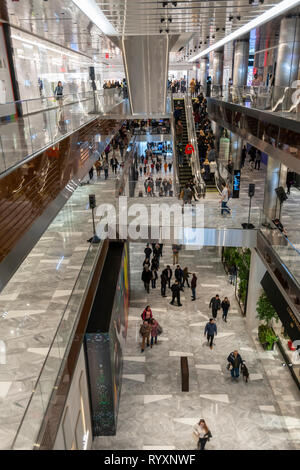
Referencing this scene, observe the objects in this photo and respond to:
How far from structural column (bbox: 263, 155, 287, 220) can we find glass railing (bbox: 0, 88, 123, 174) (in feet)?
24.9

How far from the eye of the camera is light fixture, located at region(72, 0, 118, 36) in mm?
10059

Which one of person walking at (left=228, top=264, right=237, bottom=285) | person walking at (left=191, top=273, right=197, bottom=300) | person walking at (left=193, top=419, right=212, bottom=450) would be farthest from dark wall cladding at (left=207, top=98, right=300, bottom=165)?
person walking at (left=193, top=419, right=212, bottom=450)

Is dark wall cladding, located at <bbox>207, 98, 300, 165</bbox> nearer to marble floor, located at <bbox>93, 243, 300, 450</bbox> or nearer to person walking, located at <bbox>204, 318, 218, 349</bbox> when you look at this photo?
person walking, located at <bbox>204, 318, 218, 349</bbox>

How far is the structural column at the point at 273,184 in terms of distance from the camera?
15484 mm

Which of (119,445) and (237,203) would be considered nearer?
(119,445)

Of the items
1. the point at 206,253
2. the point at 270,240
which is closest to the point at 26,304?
the point at 270,240

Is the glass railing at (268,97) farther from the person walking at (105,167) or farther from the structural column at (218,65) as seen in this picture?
the structural column at (218,65)

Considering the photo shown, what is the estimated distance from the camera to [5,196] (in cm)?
651

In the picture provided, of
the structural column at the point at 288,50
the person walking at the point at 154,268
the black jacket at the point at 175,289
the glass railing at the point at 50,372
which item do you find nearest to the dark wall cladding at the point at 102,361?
the glass railing at the point at 50,372

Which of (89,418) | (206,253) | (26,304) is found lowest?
(206,253)

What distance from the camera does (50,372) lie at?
17.5 feet

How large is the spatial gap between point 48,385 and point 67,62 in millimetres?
26127

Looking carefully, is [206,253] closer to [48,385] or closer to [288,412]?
[288,412]

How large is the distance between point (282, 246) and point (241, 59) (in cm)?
1802
